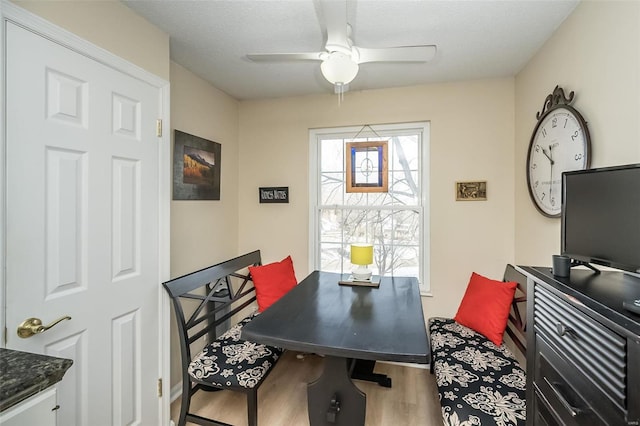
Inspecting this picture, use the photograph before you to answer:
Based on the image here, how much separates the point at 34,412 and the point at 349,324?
1293mm

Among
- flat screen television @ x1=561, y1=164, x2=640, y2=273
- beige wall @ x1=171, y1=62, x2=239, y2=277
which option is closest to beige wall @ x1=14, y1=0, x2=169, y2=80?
beige wall @ x1=171, y1=62, x2=239, y2=277

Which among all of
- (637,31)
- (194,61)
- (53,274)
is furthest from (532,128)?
(53,274)

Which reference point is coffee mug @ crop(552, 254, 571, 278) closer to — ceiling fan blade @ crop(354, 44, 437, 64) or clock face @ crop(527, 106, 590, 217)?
clock face @ crop(527, 106, 590, 217)

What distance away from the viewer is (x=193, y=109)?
2520 millimetres

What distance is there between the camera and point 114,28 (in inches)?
62.6

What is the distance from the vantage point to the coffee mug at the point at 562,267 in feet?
3.59

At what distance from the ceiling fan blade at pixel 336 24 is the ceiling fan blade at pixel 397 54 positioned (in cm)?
9

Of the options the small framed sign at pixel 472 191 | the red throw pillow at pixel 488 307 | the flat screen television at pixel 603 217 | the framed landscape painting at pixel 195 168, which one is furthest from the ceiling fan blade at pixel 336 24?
the red throw pillow at pixel 488 307

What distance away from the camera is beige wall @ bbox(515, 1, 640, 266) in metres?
1.29

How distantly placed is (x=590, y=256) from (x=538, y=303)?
0.82 feet

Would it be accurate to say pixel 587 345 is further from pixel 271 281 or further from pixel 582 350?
pixel 271 281

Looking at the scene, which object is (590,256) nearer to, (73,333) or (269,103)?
(73,333)

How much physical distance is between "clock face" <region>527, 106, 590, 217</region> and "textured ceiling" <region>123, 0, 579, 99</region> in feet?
1.98

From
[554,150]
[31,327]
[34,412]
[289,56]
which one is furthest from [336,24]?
[31,327]
